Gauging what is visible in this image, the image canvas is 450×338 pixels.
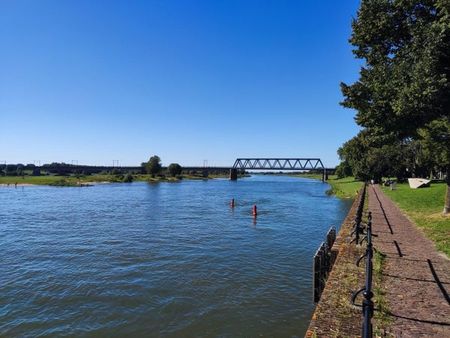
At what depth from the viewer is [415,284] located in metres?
9.19

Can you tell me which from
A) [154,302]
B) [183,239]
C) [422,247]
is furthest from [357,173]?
[154,302]

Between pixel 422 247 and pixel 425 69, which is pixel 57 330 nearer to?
pixel 422 247

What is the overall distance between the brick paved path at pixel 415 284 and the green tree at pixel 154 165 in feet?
513

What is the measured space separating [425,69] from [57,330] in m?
15.5

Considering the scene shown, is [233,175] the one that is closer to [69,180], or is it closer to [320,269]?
[69,180]

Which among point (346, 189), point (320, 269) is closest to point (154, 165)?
point (346, 189)

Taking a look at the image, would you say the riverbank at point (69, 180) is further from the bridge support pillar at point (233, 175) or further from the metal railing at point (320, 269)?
the metal railing at point (320, 269)

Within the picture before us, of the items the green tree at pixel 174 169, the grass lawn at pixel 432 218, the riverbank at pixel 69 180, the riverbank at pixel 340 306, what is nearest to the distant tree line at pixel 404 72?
the grass lawn at pixel 432 218

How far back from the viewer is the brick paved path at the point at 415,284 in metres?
6.82

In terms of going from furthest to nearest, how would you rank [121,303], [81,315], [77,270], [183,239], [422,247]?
[183,239] < [77,270] < [422,247] < [121,303] < [81,315]

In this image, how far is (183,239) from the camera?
921 inches

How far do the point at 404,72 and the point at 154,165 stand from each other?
6223 inches

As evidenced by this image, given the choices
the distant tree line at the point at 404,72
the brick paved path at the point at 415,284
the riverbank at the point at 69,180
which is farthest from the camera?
the riverbank at the point at 69,180

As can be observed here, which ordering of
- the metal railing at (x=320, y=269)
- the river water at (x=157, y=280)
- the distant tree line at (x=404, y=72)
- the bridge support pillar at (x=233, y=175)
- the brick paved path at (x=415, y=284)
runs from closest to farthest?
the brick paved path at (x=415, y=284) → the river water at (x=157, y=280) → the metal railing at (x=320, y=269) → the distant tree line at (x=404, y=72) → the bridge support pillar at (x=233, y=175)
